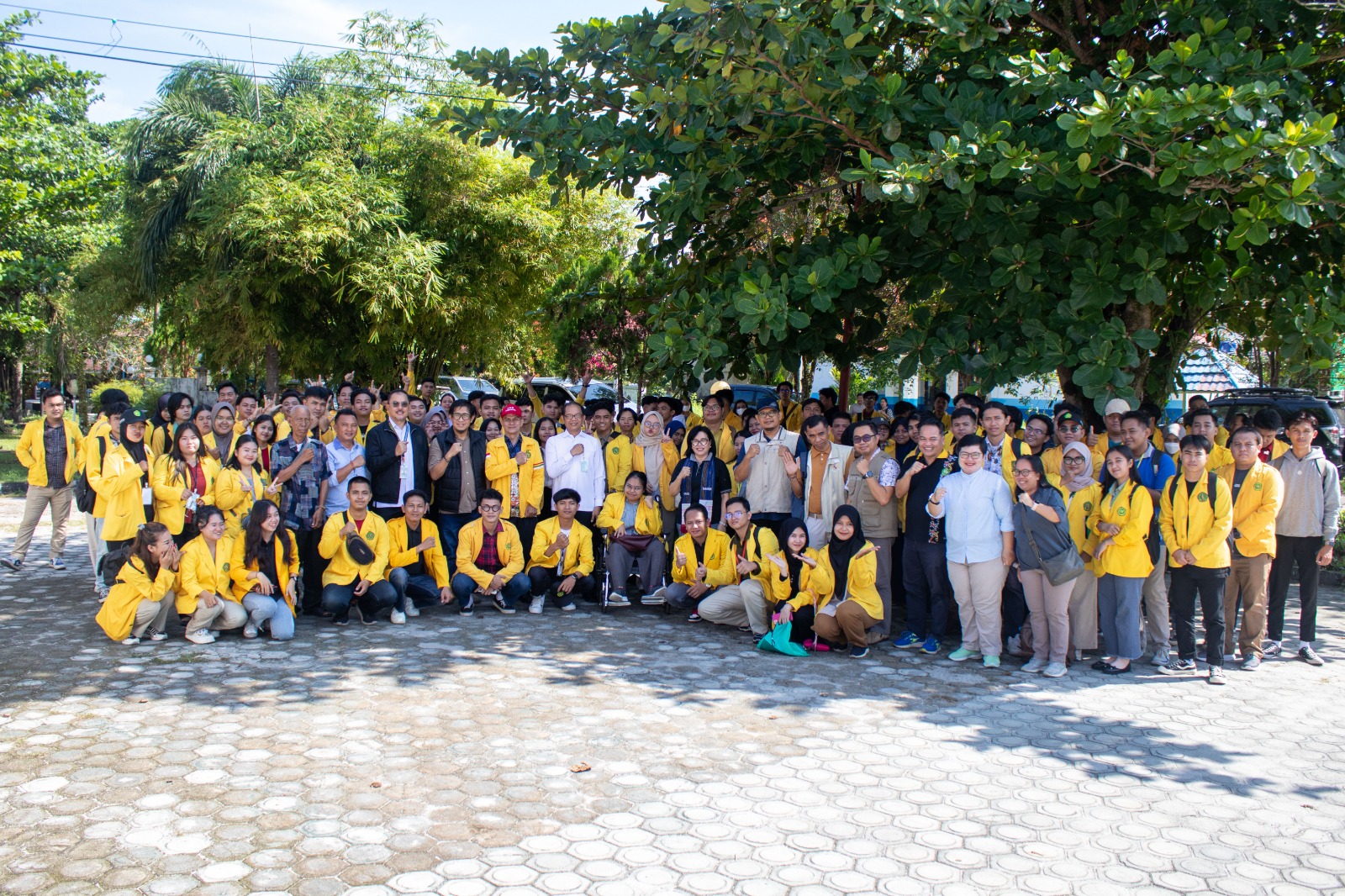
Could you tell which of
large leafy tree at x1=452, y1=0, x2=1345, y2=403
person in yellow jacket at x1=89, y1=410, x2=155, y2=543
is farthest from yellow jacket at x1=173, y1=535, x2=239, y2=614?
large leafy tree at x1=452, y1=0, x2=1345, y2=403

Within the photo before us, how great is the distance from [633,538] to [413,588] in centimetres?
190

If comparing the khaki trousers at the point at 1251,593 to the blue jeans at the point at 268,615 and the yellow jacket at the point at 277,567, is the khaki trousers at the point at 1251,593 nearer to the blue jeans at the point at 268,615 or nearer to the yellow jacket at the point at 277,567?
the blue jeans at the point at 268,615

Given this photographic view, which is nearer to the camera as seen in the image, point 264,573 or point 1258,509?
point 1258,509

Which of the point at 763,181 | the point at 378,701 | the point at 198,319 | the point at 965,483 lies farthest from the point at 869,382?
the point at 378,701

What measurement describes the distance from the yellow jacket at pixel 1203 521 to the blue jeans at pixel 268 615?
20.3 ft

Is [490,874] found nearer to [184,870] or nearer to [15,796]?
[184,870]

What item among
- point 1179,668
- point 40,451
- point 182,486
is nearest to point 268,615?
point 182,486

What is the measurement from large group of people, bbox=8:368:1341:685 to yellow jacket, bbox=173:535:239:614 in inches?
0.8

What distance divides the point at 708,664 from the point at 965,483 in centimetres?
220

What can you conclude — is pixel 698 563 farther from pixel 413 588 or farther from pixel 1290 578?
pixel 1290 578

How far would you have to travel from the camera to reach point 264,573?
7531 mm

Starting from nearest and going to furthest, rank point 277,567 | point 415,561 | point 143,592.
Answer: point 143,592
point 277,567
point 415,561

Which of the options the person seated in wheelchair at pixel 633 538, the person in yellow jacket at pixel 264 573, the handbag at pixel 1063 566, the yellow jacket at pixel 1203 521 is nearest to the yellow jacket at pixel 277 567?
the person in yellow jacket at pixel 264 573

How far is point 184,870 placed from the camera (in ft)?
12.6
